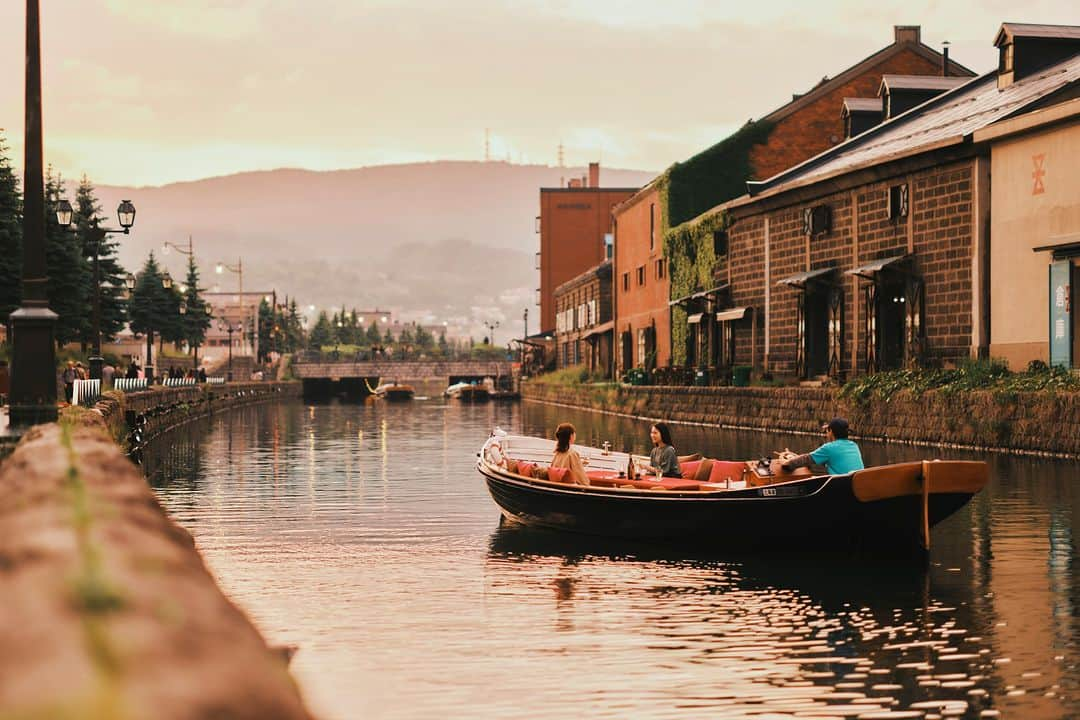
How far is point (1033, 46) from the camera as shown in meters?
41.9

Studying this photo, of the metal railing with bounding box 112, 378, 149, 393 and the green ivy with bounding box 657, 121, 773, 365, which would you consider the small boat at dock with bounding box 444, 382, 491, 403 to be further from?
the metal railing with bounding box 112, 378, 149, 393

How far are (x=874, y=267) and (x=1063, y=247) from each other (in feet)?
26.9

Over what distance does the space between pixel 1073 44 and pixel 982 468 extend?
96.2 feet

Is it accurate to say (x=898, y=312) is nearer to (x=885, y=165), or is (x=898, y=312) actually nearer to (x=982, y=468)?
(x=885, y=165)

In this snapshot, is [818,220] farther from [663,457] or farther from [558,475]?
[558,475]

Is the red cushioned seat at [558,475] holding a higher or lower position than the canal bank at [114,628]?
lower

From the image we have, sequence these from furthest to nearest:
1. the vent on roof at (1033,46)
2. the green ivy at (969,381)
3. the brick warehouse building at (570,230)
→ the brick warehouse building at (570,230) < the vent on roof at (1033,46) < the green ivy at (969,381)

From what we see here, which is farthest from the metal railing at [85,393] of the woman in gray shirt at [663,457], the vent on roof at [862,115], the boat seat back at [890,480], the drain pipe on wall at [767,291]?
the vent on roof at [862,115]

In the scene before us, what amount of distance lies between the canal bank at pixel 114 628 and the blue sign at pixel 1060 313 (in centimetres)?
3186

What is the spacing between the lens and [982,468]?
51.8ft

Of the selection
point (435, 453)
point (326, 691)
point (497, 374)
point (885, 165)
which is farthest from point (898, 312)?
point (497, 374)

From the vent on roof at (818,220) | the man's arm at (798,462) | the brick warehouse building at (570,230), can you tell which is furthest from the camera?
the brick warehouse building at (570,230)

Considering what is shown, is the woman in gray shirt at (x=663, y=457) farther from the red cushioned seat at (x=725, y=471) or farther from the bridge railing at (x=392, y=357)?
the bridge railing at (x=392, y=357)

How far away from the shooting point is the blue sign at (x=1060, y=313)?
32562mm
